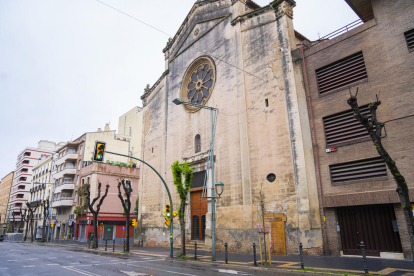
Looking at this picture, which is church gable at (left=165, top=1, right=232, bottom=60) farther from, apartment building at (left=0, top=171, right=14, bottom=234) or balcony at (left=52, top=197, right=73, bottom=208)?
apartment building at (left=0, top=171, right=14, bottom=234)

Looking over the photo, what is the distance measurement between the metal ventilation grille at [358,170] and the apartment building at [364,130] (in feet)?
0.15

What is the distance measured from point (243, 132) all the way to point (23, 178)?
80.4m

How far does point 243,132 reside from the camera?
2138cm

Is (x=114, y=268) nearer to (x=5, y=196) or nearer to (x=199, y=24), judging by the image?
(x=199, y=24)

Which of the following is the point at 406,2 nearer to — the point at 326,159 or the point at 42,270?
the point at 326,159

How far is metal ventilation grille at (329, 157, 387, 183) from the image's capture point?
1468 cm

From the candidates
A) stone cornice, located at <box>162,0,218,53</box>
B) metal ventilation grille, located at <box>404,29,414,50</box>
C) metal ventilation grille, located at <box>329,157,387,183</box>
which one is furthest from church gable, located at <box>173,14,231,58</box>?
metal ventilation grille, located at <box>329,157,387,183</box>

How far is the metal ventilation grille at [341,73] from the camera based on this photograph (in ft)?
53.3

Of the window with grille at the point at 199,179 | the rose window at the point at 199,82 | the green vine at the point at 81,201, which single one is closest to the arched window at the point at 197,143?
the window with grille at the point at 199,179

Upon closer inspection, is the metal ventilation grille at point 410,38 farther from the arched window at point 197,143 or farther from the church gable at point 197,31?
the arched window at point 197,143

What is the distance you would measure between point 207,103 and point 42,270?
56.3 ft

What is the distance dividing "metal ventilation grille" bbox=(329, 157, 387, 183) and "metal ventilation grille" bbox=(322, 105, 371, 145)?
4.36ft

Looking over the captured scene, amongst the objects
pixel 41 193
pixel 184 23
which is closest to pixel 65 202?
pixel 41 193

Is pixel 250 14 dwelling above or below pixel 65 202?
above
